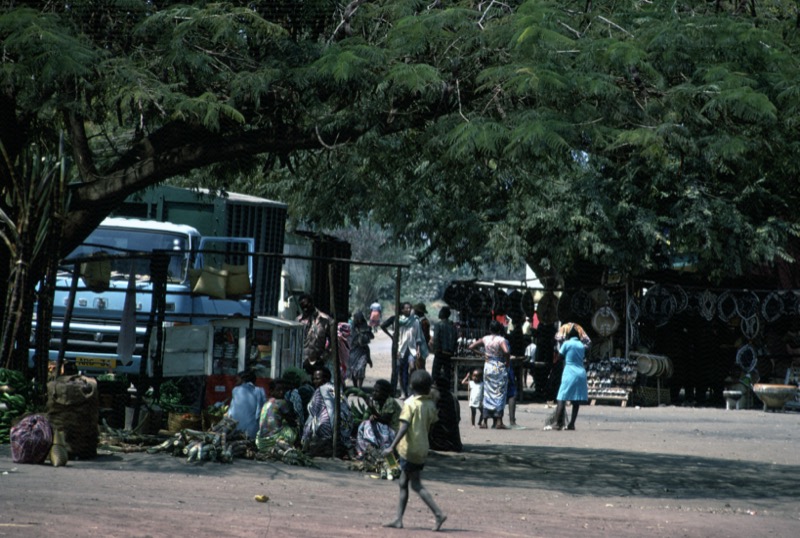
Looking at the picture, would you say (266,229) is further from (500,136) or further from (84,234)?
(500,136)

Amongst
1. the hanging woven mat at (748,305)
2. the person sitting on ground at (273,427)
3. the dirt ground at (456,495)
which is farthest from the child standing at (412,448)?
the hanging woven mat at (748,305)

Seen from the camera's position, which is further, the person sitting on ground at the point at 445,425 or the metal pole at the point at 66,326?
the person sitting on ground at the point at 445,425

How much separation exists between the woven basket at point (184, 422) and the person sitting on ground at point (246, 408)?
2.86ft

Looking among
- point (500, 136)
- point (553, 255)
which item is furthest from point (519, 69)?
point (553, 255)

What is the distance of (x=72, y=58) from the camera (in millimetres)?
11500

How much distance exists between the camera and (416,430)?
9008 mm

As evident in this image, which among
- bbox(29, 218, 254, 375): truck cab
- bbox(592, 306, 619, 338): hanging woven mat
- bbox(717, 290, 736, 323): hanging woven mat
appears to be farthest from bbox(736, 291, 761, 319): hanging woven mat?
bbox(29, 218, 254, 375): truck cab

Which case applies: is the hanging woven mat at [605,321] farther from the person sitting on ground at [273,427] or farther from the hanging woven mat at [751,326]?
the person sitting on ground at [273,427]

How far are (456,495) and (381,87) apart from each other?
12.7ft

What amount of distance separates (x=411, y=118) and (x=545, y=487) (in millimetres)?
4063

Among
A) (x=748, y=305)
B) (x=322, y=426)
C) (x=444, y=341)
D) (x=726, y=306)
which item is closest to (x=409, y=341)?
(x=444, y=341)

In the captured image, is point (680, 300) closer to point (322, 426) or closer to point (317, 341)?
point (317, 341)

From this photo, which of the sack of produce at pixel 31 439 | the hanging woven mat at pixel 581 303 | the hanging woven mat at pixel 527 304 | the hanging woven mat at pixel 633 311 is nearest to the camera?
the sack of produce at pixel 31 439

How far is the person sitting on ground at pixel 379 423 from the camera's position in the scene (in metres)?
12.7
